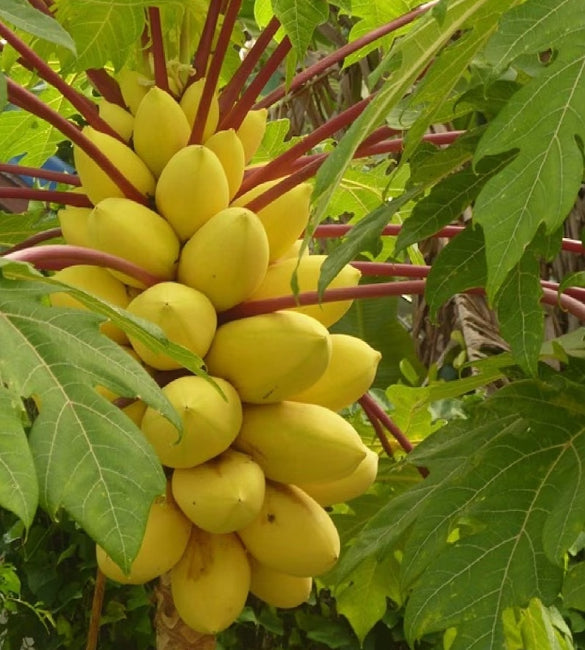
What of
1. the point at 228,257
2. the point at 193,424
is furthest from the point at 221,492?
the point at 228,257

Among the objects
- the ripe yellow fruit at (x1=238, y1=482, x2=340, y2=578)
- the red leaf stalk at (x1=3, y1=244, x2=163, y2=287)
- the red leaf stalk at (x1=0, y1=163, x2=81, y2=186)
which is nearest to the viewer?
the red leaf stalk at (x1=3, y1=244, x2=163, y2=287)

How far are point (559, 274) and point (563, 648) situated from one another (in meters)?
1.25

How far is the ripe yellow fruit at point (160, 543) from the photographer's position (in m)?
0.88

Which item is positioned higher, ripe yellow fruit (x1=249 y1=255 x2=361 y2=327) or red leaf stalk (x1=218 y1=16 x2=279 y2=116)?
red leaf stalk (x1=218 y1=16 x2=279 y2=116)

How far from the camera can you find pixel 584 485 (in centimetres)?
76

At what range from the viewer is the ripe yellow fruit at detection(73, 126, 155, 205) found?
0.97 meters

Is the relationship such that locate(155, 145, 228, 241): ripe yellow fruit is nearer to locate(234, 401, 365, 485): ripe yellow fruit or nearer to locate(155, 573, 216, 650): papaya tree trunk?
locate(234, 401, 365, 485): ripe yellow fruit

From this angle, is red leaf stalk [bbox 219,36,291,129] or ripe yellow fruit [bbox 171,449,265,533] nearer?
ripe yellow fruit [bbox 171,449,265,533]

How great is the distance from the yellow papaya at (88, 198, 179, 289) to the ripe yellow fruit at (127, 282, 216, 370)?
3 cm

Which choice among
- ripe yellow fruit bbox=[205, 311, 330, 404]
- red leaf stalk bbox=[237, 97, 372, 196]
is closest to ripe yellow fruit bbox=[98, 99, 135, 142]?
red leaf stalk bbox=[237, 97, 372, 196]

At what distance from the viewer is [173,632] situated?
941 mm

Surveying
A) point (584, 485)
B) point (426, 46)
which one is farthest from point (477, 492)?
point (426, 46)

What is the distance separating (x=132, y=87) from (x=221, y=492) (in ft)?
1.36

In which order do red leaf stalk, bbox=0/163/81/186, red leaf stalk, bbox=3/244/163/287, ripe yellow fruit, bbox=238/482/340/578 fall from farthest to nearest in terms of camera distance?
1. red leaf stalk, bbox=0/163/81/186
2. ripe yellow fruit, bbox=238/482/340/578
3. red leaf stalk, bbox=3/244/163/287
